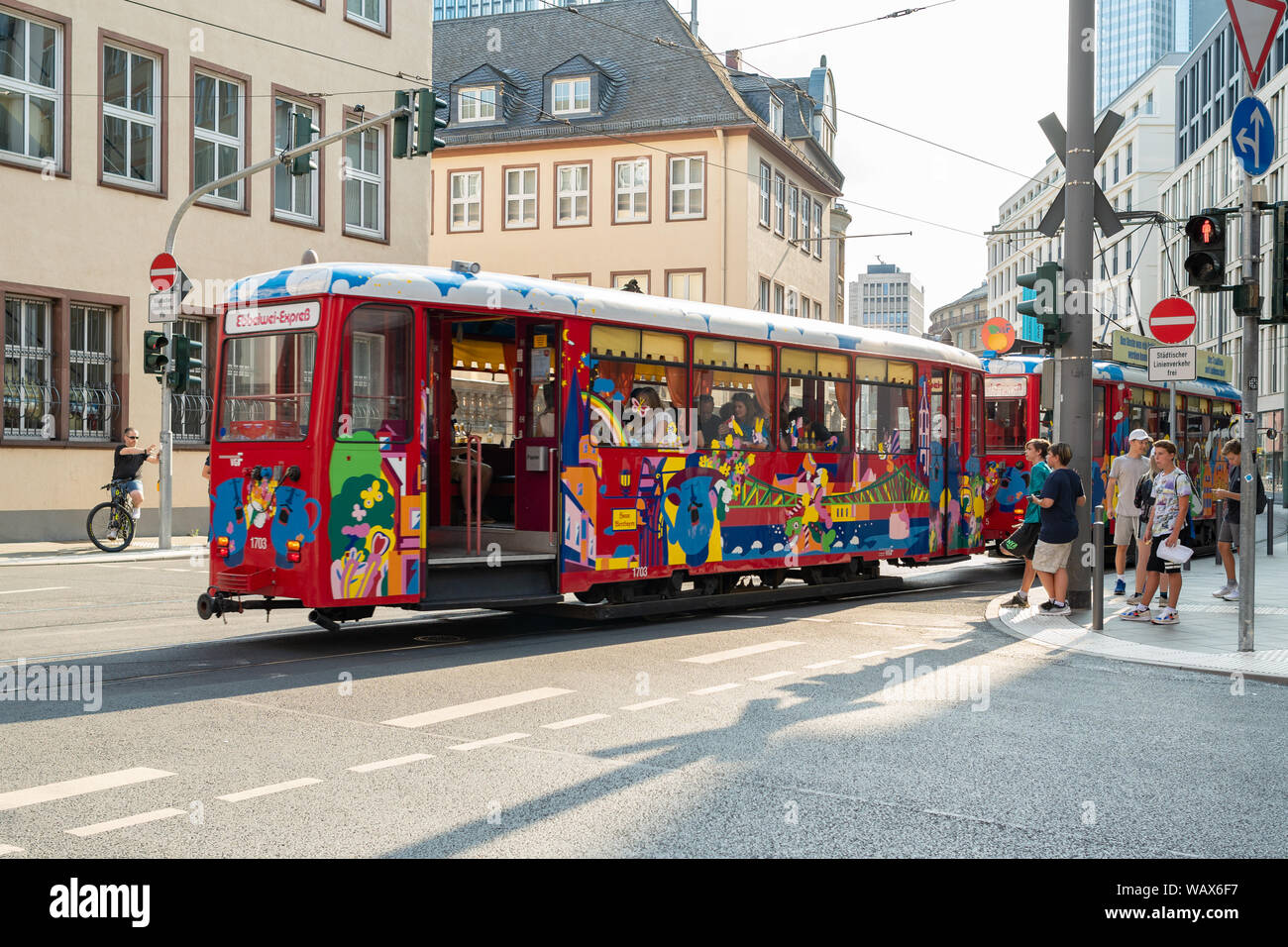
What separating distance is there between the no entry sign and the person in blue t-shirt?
2.77 meters

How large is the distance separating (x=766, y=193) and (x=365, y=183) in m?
17.5

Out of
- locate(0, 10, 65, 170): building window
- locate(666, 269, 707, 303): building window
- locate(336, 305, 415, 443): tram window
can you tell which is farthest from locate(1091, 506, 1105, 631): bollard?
locate(666, 269, 707, 303): building window

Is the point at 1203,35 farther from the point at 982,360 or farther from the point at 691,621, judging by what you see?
the point at 691,621

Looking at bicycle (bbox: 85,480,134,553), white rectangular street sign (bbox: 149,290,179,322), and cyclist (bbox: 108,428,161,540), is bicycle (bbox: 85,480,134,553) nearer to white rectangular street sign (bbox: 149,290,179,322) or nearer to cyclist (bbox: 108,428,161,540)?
cyclist (bbox: 108,428,161,540)

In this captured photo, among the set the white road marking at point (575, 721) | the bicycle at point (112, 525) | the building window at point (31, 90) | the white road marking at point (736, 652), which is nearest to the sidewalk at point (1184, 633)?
the white road marking at point (736, 652)

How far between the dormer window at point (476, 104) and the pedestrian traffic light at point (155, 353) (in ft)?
85.7

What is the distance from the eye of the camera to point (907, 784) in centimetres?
630

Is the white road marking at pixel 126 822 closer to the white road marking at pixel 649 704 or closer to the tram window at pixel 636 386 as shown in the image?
the white road marking at pixel 649 704

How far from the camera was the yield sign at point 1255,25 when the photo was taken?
10.4 metres

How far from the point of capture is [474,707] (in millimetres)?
8211

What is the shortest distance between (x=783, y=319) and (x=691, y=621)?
3.84 m

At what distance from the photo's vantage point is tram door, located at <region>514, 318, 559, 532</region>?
1260 centimetres

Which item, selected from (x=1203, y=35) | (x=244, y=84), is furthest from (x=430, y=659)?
(x=1203, y=35)
